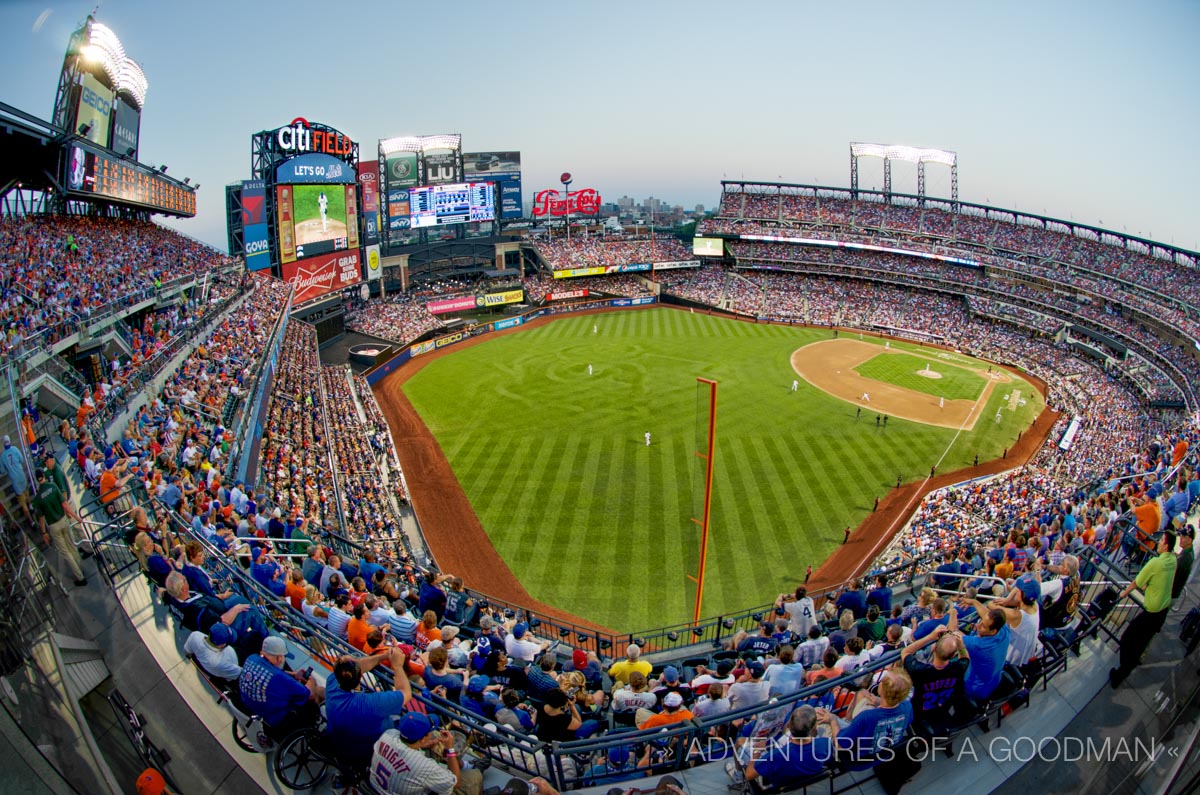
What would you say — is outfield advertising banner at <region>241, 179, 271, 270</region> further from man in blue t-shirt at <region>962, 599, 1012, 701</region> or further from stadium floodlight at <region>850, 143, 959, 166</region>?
stadium floodlight at <region>850, 143, 959, 166</region>

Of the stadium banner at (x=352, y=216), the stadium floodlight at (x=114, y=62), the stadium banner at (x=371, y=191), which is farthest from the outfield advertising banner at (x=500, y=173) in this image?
the stadium floodlight at (x=114, y=62)

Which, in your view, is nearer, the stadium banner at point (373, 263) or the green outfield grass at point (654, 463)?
the green outfield grass at point (654, 463)

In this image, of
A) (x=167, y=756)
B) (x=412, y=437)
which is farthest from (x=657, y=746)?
(x=412, y=437)

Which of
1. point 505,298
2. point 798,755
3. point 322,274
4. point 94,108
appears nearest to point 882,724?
point 798,755


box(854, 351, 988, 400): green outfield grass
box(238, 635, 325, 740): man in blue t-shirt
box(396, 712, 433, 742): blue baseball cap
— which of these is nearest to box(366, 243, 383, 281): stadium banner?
box(854, 351, 988, 400): green outfield grass

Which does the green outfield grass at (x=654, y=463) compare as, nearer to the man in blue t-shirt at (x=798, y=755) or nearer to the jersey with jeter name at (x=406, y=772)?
the man in blue t-shirt at (x=798, y=755)

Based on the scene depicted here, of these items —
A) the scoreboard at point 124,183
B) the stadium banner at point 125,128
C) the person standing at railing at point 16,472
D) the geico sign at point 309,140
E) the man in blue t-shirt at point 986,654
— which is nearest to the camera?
the man in blue t-shirt at point 986,654
